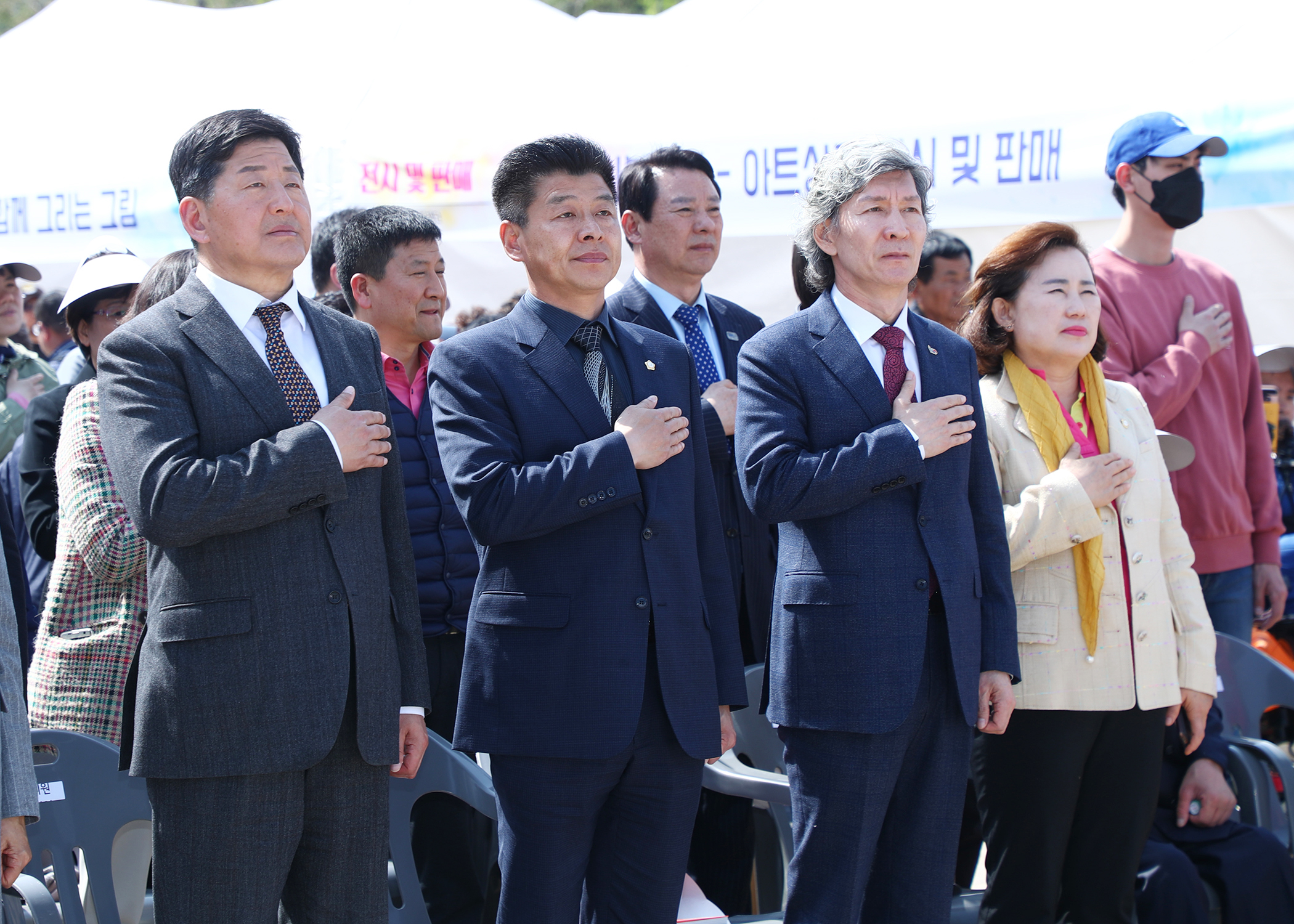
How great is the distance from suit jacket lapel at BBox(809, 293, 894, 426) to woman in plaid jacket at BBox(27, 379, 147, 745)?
5.24 ft

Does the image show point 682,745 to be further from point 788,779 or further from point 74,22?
point 74,22

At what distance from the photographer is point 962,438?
256cm

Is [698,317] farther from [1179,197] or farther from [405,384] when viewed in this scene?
[1179,197]

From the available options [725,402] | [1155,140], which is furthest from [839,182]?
[1155,140]

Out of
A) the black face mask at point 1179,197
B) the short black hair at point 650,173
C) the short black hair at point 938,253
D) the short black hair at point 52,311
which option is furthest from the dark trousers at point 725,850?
the short black hair at point 52,311

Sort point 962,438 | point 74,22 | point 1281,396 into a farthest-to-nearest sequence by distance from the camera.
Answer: point 74,22 < point 1281,396 < point 962,438

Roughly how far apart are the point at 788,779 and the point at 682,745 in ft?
1.53

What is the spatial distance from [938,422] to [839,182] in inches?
24.6

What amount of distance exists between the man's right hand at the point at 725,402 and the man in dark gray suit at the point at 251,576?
3.98ft

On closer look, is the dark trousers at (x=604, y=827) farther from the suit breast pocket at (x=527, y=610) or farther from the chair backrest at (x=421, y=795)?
the chair backrest at (x=421, y=795)

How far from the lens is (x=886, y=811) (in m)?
2.57

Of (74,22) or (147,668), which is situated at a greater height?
(74,22)

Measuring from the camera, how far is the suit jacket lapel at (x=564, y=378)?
244 centimetres

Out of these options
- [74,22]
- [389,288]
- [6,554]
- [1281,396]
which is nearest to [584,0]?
[74,22]
